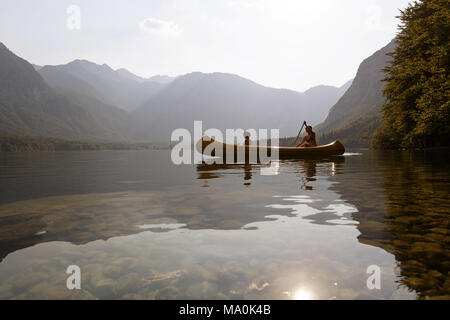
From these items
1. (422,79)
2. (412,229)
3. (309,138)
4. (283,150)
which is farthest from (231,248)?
(422,79)

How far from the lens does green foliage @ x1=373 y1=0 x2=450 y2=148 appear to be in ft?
84.9

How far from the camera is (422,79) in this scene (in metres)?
29.5

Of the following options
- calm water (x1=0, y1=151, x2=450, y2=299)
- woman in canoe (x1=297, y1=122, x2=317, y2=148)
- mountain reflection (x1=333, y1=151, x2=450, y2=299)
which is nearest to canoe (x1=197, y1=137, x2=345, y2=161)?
woman in canoe (x1=297, y1=122, x2=317, y2=148)

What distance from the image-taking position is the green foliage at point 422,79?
2589 centimetres

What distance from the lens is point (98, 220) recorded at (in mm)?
6871

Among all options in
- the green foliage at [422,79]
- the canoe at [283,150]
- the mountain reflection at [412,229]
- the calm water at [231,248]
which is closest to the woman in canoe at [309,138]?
the canoe at [283,150]

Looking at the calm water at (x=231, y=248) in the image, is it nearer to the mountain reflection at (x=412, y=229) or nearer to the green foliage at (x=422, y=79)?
the mountain reflection at (x=412, y=229)

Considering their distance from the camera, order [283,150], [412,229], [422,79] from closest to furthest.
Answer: [412,229] < [283,150] < [422,79]

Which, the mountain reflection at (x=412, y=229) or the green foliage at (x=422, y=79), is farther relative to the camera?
the green foliage at (x=422, y=79)

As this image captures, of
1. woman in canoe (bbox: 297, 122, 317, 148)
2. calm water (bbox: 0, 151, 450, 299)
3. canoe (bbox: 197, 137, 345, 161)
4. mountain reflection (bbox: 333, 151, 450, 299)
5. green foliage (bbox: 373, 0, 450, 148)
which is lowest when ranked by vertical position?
calm water (bbox: 0, 151, 450, 299)

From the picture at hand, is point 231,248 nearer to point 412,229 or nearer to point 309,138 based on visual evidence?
point 412,229

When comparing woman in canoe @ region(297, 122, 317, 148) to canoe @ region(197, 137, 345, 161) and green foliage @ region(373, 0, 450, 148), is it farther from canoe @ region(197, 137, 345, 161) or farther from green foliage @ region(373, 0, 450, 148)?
green foliage @ region(373, 0, 450, 148)
